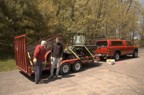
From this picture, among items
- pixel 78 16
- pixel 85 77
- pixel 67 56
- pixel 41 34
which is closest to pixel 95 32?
pixel 78 16

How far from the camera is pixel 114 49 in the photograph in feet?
56.9

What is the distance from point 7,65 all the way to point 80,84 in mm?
7080

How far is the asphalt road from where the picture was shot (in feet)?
28.1

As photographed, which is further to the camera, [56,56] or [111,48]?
[111,48]

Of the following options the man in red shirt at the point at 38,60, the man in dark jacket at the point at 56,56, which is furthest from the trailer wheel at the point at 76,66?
the man in red shirt at the point at 38,60

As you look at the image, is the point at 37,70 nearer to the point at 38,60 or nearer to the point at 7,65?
the point at 38,60

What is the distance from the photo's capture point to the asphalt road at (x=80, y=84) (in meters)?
8.58

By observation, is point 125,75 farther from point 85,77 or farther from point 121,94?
point 121,94

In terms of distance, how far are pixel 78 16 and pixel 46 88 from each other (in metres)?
16.5

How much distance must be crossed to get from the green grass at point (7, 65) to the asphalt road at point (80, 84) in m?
1.65

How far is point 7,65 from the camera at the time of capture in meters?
14.8

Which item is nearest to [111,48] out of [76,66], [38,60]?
[76,66]

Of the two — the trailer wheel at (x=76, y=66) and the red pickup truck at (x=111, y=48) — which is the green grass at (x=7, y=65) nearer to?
the trailer wheel at (x=76, y=66)

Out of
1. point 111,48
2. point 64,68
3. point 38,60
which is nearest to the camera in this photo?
point 38,60
